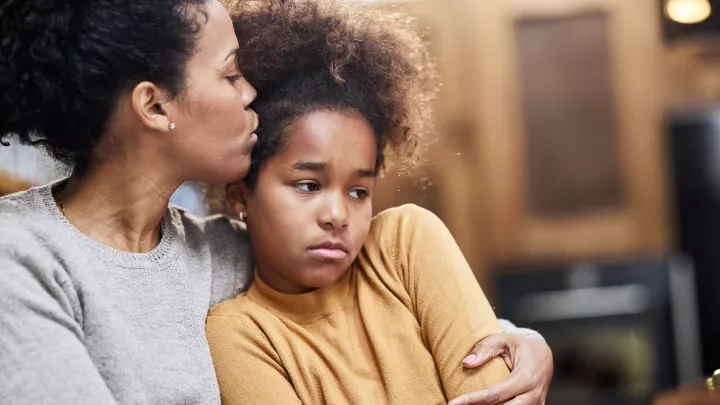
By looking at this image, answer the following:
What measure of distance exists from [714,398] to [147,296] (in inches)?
24.1

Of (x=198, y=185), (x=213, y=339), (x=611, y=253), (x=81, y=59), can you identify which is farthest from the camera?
(x=611, y=253)

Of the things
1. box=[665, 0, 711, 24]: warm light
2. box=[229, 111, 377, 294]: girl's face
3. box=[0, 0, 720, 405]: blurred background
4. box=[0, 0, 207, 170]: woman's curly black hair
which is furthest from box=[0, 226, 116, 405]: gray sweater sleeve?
box=[0, 0, 720, 405]: blurred background

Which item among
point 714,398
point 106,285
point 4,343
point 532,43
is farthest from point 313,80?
point 532,43

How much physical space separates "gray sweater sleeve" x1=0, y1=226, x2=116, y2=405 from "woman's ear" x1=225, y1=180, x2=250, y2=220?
1.05 feet

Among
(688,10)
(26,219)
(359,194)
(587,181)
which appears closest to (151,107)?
(26,219)

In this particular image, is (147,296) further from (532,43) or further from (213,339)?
(532,43)

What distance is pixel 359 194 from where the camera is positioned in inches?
47.1

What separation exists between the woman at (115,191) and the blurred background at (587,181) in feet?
6.11

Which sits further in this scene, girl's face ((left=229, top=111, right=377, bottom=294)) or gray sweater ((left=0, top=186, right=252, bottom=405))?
girl's face ((left=229, top=111, right=377, bottom=294))

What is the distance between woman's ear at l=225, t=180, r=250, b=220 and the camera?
48.4 inches

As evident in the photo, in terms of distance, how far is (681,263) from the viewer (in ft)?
9.86

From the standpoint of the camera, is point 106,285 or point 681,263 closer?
point 106,285

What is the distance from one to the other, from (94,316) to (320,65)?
0.44 metres

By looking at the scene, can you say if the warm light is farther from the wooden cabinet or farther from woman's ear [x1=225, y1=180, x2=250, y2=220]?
woman's ear [x1=225, y1=180, x2=250, y2=220]
